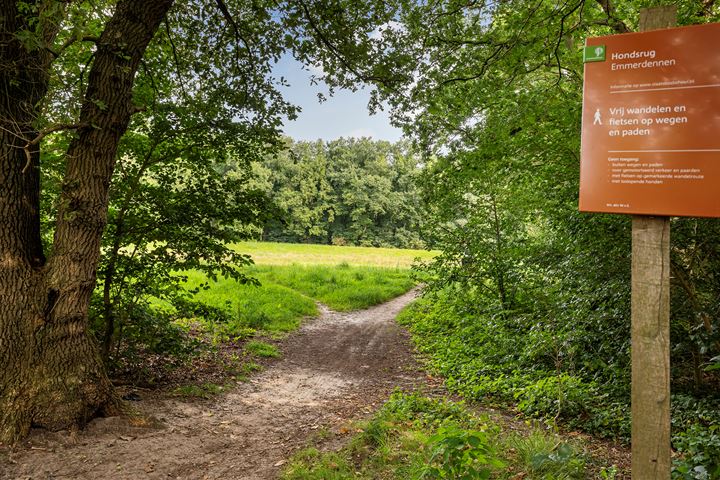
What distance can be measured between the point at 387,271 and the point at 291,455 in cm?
2043

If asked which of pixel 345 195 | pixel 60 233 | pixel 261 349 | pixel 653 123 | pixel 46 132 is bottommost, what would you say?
pixel 261 349

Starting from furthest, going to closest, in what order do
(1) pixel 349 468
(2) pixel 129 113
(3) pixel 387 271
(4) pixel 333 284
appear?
(3) pixel 387 271 < (4) pixel 333 284 < (2) pixel 129 113 < (1) pixel 349 468

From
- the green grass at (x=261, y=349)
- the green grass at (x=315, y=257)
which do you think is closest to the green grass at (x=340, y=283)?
the green grass at (x=315, y=257)

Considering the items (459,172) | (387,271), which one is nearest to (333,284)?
(387,271)

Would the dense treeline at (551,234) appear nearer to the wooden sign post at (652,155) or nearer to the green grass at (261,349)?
the wooden sign post at (652,155)

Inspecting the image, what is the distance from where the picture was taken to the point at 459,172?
799 cm

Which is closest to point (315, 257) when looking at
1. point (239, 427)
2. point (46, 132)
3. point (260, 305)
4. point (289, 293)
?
point (289, 293)

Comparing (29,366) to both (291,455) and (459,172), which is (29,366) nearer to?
(291,455)

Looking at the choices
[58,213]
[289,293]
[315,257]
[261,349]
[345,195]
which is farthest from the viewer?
[345,195]

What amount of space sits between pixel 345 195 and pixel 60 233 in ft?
190

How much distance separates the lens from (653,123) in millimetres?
2592

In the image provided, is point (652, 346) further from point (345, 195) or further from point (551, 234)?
point (345, 195)

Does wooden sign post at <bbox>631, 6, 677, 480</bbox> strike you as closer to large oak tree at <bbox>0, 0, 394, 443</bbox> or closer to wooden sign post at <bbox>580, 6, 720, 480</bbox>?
wooden sign post at <bbox>580, 6, 720, 480</bbox>

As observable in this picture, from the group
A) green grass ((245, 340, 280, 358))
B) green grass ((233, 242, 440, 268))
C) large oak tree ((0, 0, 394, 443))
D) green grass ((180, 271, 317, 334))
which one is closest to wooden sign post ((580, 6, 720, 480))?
large oak tree ((0, 0, 394, 443))
